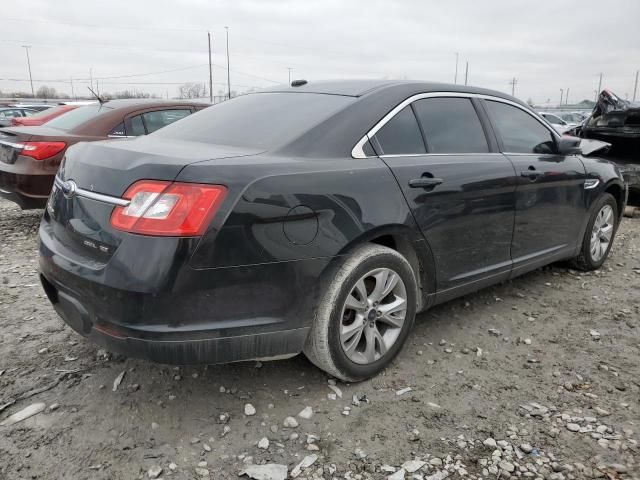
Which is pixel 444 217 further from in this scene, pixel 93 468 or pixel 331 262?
pixel 93 468

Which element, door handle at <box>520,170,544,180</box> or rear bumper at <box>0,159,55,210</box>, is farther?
rear bumper at <box>0,159,55,210</box>

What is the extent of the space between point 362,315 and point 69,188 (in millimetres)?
1517

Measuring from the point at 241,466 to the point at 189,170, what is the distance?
4.00 feet

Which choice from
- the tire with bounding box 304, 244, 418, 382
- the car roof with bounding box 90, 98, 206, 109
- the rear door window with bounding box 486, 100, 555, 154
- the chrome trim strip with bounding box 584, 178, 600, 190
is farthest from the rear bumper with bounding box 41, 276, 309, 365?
the car roof with bounding box 90, 98, 206, 109

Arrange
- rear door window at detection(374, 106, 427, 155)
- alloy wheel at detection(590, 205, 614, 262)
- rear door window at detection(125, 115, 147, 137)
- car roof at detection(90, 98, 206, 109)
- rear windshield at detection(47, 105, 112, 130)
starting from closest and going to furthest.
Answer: rear door window at detection(374, 106, 427, 155)
alloy wheel at detection(590, 205, 614, 262)
rear windshield at detection(47, 105, 112, 130)
rear door window at detection(125, 115, 147, 137)
car roof at detection(90, 98, 206, 109)

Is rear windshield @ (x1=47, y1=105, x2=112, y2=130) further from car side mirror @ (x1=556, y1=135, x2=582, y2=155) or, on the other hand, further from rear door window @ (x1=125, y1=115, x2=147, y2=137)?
car side mirror @ (x1=556, y1=135, x2=582, y2=155)

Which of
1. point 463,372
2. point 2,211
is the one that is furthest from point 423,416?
point 2,211

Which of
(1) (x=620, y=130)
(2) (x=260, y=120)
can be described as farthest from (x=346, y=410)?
(1) (x=620, y=130)

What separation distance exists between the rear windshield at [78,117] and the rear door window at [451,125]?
423 cm

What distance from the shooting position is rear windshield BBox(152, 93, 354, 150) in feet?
8.52

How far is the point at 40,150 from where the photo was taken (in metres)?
5.19

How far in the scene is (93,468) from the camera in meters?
2.07

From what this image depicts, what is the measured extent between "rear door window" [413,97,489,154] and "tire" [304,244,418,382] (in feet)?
2.64

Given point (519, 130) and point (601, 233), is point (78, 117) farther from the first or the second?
point (601, 233)
